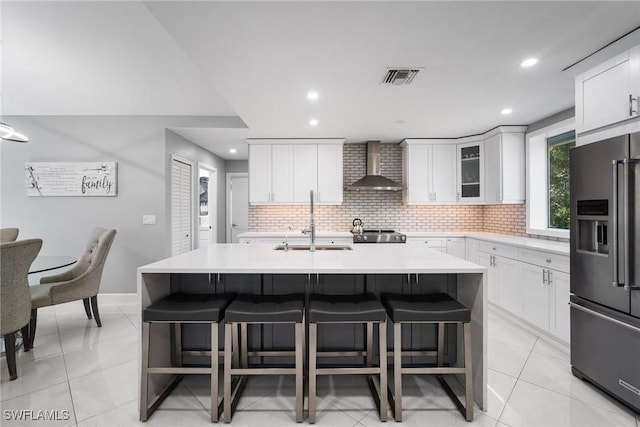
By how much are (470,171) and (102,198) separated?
207 inches

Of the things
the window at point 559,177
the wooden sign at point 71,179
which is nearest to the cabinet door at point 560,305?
the window at point 559,177

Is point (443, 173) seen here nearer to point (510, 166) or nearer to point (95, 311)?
point (510, 166)

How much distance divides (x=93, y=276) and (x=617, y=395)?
4.44 m

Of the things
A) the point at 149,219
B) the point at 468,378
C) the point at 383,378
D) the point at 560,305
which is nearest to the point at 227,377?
the point at 383,378

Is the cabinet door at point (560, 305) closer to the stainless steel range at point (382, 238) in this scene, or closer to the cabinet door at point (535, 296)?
the cabinet door at point (535, 296)

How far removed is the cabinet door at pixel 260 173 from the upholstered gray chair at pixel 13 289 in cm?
284

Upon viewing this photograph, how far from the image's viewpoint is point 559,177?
3746 millimetres

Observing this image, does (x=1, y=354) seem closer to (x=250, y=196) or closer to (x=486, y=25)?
(x=250, y=196)

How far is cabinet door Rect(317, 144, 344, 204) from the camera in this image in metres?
4.86

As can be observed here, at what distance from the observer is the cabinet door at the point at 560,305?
8.69ft

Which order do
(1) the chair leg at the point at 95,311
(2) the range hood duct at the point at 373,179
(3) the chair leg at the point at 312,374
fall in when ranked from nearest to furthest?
(3) the chair leg at the point at 312,374 → (1) the chair leg at the point at 95,311 → (2) the range hood duct at the point at 373,179

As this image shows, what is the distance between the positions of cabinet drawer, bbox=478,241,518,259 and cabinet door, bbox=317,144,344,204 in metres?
2.09

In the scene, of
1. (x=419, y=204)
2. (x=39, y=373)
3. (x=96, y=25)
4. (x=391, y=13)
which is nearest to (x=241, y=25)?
(x=391, y=13)

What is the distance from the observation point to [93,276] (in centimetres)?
322
